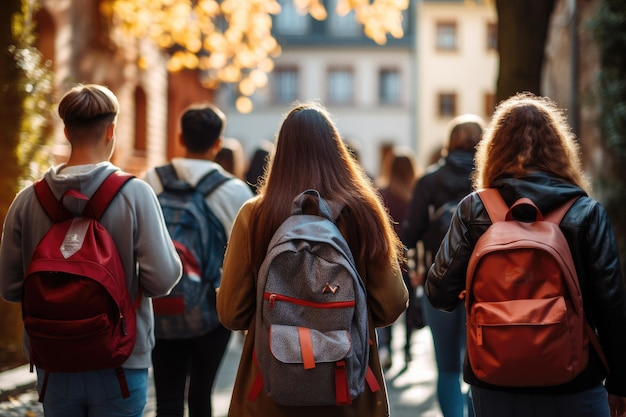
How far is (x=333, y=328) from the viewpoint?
3.28 m

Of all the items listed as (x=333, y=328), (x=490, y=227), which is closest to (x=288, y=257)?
(x=333, y=328)

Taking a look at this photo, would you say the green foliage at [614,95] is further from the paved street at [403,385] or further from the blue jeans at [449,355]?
the blue jeans at [449,355]

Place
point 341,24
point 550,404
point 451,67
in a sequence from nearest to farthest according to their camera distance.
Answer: point 550,404 < point 451,67 < point 341,24

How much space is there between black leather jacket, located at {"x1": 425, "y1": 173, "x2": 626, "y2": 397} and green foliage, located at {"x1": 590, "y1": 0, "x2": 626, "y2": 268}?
751 centimetres


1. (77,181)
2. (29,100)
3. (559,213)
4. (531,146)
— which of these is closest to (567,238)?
(559,213)

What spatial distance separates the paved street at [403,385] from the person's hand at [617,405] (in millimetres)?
3313

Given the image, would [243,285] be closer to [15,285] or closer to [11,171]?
[15,285]

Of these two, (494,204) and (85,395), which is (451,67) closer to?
(494,204)

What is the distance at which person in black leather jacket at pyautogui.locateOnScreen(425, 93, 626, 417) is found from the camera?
135 inches

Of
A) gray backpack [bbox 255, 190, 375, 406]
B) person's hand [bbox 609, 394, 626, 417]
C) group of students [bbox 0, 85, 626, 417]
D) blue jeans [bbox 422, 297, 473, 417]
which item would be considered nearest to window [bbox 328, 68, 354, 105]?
blue jeans [bbox 422, 297, 473, 417]

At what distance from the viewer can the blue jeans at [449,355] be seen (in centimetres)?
578

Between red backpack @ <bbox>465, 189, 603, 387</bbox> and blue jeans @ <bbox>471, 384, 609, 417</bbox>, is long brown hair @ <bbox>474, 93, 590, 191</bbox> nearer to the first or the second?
red backpack @ <bbox>465, 189, 603, 387</bbox>

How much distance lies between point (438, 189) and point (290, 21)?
4697 centimetres

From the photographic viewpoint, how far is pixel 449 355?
5809 millimetres
